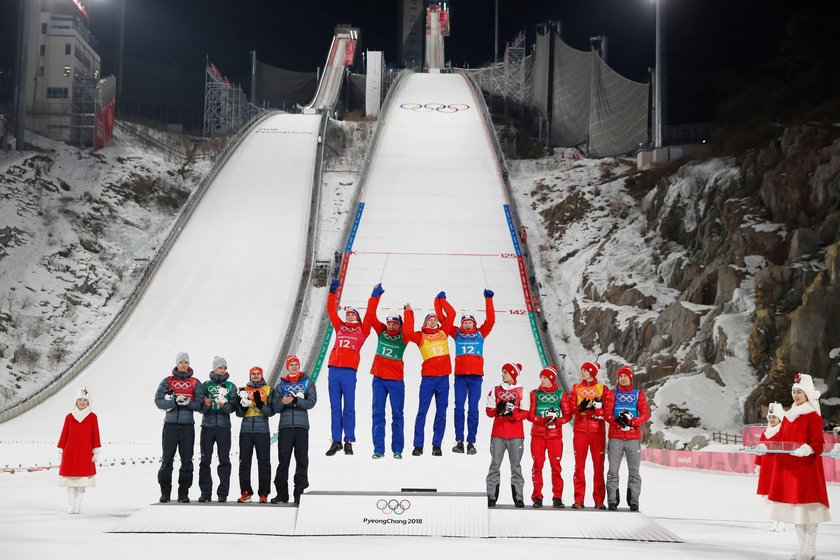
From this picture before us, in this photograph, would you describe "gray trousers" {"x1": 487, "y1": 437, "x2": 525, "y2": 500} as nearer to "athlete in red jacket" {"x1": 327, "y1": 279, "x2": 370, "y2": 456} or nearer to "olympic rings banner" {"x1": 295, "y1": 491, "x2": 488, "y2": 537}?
"olympic rings banner" {"x1": 295, "y1": 491, "x2": 488, "y2": 537}

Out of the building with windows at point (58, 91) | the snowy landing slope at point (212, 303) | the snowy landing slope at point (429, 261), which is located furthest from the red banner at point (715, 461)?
the building with windows at point (58, 91)

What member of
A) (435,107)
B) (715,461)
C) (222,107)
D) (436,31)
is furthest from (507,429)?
(436,31)

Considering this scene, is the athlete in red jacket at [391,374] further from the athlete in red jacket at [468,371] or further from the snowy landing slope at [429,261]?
the athlete in red jacket at [468,371]

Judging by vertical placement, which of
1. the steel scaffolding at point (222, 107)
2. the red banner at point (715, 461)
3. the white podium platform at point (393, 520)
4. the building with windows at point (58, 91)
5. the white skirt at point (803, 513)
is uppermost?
the steel scaffolding at point (222, 107)

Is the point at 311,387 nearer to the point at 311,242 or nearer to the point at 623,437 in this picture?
the point at 623,437

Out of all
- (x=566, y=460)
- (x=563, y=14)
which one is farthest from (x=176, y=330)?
(x=563, y=14)

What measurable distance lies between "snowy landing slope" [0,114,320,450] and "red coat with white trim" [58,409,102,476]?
6.05 m

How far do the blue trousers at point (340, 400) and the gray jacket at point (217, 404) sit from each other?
104 cm

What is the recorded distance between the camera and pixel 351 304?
65.0 ft

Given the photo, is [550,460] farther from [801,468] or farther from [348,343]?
[348,343]

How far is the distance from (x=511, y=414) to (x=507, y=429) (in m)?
0.15

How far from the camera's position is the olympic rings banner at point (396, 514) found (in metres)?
6.96

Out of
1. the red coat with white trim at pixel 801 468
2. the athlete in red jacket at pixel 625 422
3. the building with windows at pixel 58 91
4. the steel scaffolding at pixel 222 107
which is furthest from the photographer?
the steel scaffolding at pixel 222 107

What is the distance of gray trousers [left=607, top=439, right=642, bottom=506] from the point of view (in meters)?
7.84
